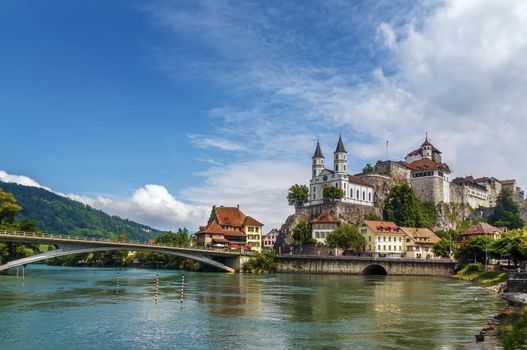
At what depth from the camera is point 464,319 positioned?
1507 inches

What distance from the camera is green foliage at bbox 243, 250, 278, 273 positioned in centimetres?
10162

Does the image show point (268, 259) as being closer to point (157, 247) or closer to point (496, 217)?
point (157, 247)

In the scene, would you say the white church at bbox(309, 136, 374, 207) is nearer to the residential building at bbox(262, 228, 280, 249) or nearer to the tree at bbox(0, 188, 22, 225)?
the residential building at bbox(262, 228, 280, 249)

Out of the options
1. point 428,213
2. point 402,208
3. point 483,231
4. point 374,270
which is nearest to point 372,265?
point 374,270

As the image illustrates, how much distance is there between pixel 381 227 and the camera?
11994 cm

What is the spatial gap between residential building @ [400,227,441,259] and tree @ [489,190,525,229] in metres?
28.1

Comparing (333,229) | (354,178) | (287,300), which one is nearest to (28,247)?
(287,300)

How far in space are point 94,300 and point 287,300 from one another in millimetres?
17680

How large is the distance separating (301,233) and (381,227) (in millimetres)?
18268

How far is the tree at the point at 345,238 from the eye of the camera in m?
111

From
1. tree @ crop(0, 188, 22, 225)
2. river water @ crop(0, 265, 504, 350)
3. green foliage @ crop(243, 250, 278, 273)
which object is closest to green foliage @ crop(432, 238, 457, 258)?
green foliage @ crop(243, 250, 278, 273)

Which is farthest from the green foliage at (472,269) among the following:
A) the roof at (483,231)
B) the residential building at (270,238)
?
the residential building at (270,238)

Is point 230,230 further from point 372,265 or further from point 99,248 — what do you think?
point 99,248

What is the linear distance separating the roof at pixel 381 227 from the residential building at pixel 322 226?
734 centimetres
